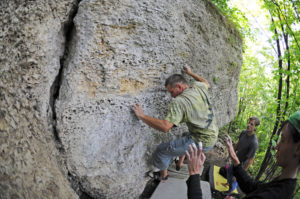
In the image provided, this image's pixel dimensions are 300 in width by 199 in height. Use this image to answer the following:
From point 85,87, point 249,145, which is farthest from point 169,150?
point 249,145

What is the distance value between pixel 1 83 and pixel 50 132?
70 cm

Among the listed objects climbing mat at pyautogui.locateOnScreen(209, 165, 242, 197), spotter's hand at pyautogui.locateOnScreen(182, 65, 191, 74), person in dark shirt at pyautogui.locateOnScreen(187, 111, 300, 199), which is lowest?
climbing mat at pyautogui.locateOnScreen(209, 165, 242, 197)

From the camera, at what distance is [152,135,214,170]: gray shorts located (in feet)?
10.4

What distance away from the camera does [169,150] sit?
3191mm

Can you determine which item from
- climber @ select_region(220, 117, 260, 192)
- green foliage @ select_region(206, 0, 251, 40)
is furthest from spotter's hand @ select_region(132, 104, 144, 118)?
green foliage @ select_region(206, 0, 251, 40)

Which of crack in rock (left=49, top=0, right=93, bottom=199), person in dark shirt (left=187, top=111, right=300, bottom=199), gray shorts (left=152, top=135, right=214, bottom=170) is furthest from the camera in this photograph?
gray shorts (left=152, top=135, right=214, bottom=170)

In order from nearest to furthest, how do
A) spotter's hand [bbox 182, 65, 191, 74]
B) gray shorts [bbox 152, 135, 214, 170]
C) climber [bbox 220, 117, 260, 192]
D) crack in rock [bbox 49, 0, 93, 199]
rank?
1. crack in rock [bbox 49, 0, 93, 199]
2. gray shorts [bbox 152, 135, 214, 170]
3. spotter's hand [bbox 182, 65, 191, 74]
4. climber [bbox 220, 117, 260, 192]

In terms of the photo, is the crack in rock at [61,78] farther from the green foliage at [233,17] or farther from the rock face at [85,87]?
the green foliage at [233,17]

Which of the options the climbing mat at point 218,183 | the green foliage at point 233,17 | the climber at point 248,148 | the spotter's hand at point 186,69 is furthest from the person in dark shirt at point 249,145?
the spotter's hand at point 186,69

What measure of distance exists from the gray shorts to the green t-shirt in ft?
0.47

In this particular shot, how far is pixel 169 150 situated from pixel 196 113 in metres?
0.72

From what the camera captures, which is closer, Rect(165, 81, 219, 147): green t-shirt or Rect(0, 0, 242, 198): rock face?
Rect(0, 0, 242, 198): rock face

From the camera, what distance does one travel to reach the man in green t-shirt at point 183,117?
109 inches

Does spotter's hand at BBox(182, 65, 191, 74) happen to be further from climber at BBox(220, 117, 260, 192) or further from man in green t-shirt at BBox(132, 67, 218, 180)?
climber at BBox(220, 117, 260, 192)
